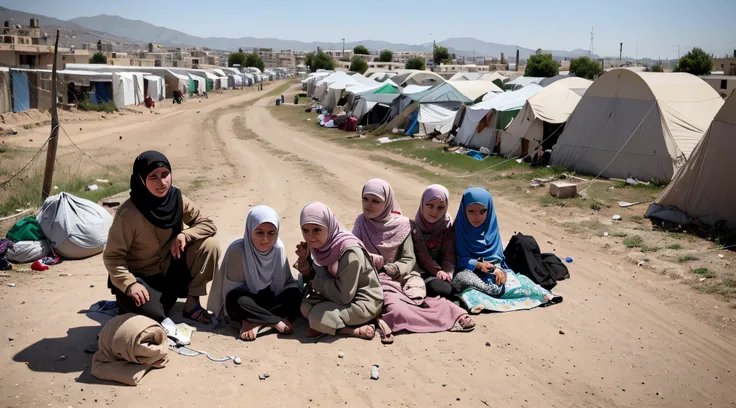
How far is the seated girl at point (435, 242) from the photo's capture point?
489 cm

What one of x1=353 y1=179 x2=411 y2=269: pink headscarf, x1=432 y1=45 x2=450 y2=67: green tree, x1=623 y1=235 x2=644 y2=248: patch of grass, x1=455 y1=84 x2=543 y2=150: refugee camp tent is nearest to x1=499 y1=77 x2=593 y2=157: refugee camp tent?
x1=455 y1=84 x2=543 y2=150: refugee camp tent

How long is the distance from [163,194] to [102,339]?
1.03 metres

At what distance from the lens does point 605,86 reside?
39.3 feet

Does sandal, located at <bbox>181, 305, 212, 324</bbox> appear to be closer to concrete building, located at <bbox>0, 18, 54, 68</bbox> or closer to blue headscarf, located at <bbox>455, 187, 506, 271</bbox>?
blue headscarf, located at <bbox>455, 187, 506, 271</bbox>

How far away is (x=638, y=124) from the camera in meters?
11.2

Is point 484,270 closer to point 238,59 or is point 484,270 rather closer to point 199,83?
point 199,83

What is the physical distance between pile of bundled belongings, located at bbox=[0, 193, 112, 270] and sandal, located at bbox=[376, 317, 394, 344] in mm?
3486

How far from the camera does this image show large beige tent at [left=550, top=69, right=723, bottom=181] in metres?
10.8

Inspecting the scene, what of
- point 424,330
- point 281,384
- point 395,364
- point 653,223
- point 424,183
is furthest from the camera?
point 424,183

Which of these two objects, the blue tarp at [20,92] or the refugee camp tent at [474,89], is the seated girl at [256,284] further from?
the blue tarp at [20,92]

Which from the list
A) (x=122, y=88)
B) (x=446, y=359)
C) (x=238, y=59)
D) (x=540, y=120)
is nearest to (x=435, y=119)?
(x=540, y=120)

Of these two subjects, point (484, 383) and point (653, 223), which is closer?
point (484, 383)

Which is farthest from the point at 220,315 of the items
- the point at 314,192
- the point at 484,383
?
the point at 314,192

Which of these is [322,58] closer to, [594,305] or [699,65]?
[699,65]
